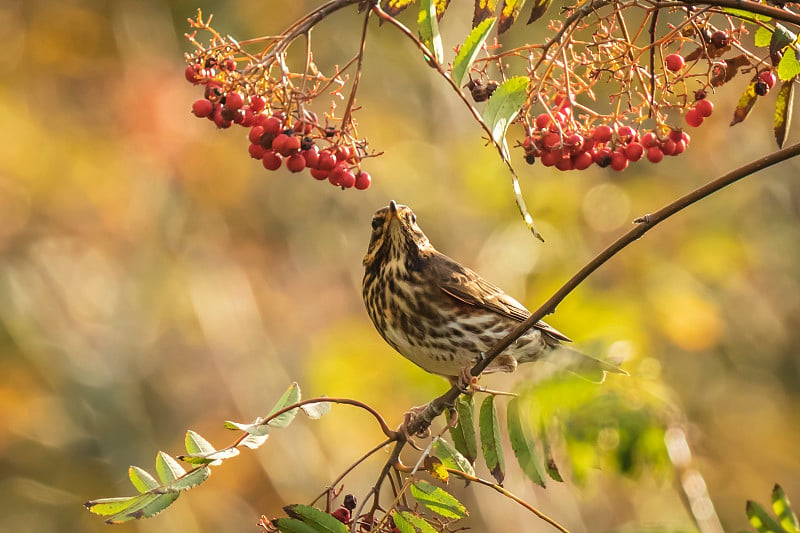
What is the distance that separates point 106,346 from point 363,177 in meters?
8.20

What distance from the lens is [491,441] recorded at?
9.36 feet

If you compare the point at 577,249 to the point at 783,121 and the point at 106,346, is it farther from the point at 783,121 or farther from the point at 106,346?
the point at 106,346

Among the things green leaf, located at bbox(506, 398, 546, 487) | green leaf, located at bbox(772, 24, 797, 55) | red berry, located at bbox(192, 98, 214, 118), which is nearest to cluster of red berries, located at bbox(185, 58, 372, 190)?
red berry, located at bbox(192, 98, 214, 118)

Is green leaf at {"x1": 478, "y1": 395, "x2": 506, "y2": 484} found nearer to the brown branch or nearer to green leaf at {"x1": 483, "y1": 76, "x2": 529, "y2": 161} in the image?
the brown branch

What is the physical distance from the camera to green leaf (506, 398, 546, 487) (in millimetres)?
2600

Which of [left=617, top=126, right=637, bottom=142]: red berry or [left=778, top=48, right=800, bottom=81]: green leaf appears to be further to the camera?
[left=617, top=126, right=637, bottom=142]: red berry

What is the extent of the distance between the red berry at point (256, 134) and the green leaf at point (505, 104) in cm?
72

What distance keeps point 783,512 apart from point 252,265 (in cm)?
916

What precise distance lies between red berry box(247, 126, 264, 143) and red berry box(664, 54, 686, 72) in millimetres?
1103

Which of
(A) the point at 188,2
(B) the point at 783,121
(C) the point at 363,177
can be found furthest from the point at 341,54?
(B) the point at 783,121

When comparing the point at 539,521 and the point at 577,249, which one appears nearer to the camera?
the point at 577,249

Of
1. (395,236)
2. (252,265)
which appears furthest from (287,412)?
(252,265)

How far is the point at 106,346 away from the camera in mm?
10547

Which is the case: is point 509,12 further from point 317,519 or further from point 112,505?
point 112,505
